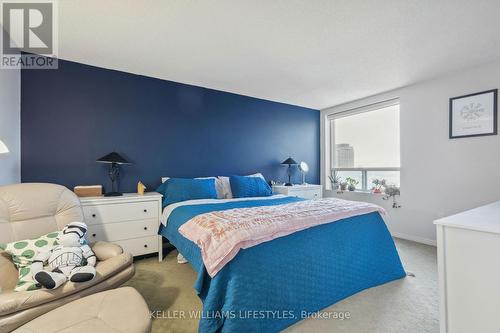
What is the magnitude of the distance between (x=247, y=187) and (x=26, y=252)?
235cm

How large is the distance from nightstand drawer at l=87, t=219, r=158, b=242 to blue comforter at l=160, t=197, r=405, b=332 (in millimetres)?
Answer: 444

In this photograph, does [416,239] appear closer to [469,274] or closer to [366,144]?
[366,144]

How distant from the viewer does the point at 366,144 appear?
421 centimetres

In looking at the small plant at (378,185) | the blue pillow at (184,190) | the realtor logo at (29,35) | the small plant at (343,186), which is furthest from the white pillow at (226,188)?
the small plant at (378,185)

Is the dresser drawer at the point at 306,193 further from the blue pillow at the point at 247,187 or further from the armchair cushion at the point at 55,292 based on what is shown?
the armchair cushion at the point at 55,292

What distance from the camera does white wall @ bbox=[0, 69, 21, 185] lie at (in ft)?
6.77

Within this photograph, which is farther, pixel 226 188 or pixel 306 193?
pixel 306 193

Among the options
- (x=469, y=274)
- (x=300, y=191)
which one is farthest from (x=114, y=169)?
(x=469, y=274)

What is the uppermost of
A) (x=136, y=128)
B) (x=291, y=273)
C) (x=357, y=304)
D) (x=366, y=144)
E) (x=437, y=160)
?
(x=136, y=128)

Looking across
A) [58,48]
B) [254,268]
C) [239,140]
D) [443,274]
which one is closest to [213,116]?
[239,140]

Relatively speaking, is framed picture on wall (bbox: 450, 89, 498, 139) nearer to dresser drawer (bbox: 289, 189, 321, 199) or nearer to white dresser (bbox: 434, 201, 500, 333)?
dresser drawer (bbox: 289, 189, 321, 199)

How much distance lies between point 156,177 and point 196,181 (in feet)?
2.12

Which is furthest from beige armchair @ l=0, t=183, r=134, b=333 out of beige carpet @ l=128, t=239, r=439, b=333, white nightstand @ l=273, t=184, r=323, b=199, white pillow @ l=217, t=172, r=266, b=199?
white nightstand @ l=273, t=184, r=323, b=199

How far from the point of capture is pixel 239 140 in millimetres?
3922
